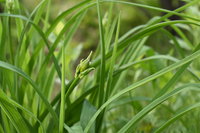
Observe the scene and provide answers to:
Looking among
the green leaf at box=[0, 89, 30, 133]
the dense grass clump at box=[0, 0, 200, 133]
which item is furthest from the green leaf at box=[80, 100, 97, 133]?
the green leaf at box=[0, 89, 30, 133]

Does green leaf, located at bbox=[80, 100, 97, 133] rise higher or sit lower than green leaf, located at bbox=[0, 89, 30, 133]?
lower

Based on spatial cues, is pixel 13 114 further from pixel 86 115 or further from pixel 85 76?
pixel 85 76

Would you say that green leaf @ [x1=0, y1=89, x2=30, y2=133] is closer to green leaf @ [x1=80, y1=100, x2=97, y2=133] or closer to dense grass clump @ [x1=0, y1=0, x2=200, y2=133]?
dense grass clump @ [x1=0, y1=0, x2=200, y2=133]

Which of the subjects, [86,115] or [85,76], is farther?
[85,76]

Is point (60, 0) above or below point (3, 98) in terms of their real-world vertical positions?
below

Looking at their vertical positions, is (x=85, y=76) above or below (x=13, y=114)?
below

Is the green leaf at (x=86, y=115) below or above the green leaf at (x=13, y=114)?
below

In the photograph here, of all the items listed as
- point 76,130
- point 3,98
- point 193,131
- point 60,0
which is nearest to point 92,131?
point 76,130

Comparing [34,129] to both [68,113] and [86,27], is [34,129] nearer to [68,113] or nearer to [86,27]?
[68,113]

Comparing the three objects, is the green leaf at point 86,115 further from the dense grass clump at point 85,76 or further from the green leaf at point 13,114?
the green leaf at point 13,114

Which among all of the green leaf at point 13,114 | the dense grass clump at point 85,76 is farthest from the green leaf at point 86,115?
the green leaf at point 13,114

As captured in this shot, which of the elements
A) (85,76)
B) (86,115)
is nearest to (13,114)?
(86,115)
